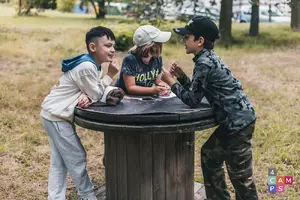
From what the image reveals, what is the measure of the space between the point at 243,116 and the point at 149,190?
2.77 feet

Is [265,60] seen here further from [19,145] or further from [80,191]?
[80,191]

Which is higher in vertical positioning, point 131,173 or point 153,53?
point 153,53

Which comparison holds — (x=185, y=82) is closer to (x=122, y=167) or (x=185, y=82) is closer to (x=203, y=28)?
(x=203, y=28)

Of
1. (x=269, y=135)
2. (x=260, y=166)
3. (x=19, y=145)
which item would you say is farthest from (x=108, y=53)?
(x=269, y=135)

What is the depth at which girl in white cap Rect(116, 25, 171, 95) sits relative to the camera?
326cm

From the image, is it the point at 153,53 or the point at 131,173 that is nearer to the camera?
the point at 131,173

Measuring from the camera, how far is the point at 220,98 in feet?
9.82

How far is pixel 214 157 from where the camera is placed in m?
3.23

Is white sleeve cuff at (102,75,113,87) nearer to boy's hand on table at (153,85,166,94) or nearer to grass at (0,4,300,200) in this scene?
boy's hand on table at (153,85,166,94)

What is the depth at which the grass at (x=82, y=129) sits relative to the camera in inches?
171

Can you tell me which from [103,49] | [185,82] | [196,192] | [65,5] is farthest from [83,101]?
[65,5]

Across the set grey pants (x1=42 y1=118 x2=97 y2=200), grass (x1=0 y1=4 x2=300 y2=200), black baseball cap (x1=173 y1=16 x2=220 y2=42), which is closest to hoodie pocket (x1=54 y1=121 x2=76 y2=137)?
grey pants (x1=42 y1=118 x2=97 y2=200)

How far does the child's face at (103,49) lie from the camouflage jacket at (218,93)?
56 cm

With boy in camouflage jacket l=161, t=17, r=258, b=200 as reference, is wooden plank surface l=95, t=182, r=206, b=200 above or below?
below
